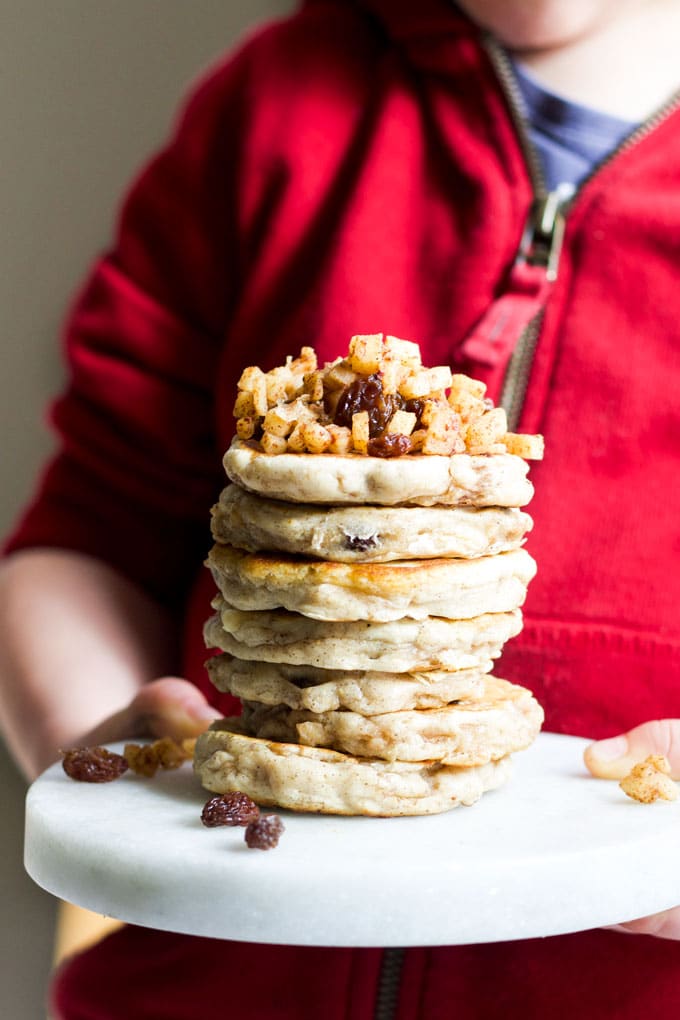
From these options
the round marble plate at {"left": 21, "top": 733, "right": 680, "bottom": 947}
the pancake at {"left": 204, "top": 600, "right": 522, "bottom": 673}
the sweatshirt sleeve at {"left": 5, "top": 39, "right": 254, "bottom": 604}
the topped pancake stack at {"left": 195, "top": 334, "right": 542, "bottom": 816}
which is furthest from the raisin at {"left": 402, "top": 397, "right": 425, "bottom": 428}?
the sweatshirt sleeve at {"left": 5, "top": 39, "right": 254, "bottom": 604}

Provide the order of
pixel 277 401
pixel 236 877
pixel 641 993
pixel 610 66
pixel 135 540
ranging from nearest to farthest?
pixel 236 877 → pixel 277 401 → pixel 641 993 → pixel 610 66 → pixel 135 540

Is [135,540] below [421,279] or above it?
below

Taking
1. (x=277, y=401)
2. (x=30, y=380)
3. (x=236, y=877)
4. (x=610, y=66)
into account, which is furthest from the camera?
(x=30, y=380)

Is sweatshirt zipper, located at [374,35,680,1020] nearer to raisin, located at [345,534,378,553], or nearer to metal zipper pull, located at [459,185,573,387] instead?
metal zipper pull, located at [459,185,573,387]

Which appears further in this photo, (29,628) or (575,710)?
(29,628)

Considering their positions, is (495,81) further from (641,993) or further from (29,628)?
(641,993)

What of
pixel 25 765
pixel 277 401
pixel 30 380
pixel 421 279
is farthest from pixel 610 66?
pixel 30 380
